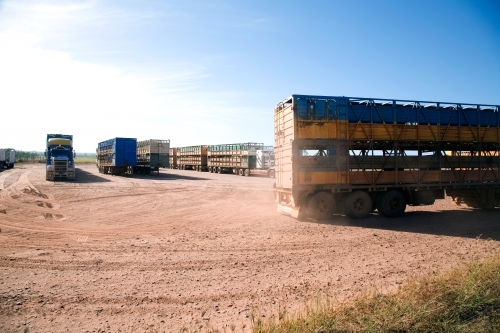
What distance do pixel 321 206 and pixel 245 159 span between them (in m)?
25.8

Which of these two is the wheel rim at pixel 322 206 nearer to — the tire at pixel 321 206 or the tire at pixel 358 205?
Result: the tire at pixel 321 206

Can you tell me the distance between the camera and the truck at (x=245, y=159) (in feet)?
120

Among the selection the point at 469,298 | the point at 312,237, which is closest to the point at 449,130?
the point at 312,237

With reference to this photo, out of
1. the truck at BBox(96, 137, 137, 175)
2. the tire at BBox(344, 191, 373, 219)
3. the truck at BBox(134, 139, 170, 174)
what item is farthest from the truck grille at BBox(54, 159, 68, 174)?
the tire at BBox(344, 191, 373, 219)

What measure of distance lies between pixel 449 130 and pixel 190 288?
1268 cm

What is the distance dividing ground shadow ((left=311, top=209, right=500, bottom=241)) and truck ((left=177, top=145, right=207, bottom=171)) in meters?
37.5

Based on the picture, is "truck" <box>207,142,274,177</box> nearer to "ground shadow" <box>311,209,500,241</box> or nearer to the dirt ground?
"ground shadow" <box>311,209,500,241</box>

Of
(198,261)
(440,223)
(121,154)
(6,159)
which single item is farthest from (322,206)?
(6,159)

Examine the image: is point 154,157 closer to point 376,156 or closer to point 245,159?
point 245,159

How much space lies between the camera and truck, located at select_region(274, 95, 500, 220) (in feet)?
39.4

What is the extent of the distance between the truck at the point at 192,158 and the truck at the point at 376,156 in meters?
35.9

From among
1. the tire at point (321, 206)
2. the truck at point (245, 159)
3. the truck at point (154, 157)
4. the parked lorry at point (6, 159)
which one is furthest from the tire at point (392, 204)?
the parked lorry at point (6, 159)

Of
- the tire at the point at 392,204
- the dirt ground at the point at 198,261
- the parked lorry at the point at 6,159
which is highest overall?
the parked lorry at the point at 6,159

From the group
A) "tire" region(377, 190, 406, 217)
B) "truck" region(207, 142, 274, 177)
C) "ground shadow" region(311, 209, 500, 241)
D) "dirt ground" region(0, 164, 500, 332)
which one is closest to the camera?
"dirt ground" region(0, 164, 500, 332)
